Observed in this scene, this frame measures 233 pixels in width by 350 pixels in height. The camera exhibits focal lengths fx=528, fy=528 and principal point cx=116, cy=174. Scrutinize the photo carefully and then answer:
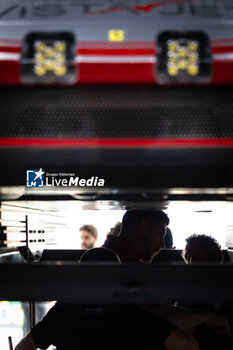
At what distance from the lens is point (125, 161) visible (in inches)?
95.6

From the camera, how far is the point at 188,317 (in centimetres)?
320

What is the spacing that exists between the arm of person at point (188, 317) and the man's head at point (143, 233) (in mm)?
725

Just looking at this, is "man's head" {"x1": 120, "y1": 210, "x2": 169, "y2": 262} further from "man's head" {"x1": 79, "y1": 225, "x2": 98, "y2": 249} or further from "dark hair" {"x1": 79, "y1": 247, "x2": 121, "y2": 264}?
"man's head" {"x1": 79, "y1": 225, "x2": 98, "y2": 249}

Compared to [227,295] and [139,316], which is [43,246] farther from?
[227,295]

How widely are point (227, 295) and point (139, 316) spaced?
1.22 meters

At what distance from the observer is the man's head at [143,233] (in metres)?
4.04

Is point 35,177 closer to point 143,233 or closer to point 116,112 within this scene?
point 116,112

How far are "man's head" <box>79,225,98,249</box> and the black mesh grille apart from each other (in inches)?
224

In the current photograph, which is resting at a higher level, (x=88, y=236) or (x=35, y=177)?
(x=35, y=177)

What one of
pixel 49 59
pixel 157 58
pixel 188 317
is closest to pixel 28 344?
pixel 188 317

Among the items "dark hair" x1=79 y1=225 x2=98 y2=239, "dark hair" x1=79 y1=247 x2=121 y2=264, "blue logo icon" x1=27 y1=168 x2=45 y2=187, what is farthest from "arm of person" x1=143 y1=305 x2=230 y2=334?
"dark hair" x1=79 y1=225 x2=98 y2=239

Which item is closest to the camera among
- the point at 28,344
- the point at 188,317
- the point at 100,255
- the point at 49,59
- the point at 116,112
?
the point at 49,59

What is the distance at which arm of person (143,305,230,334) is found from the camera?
3.13 m

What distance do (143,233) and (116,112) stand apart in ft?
5.77
